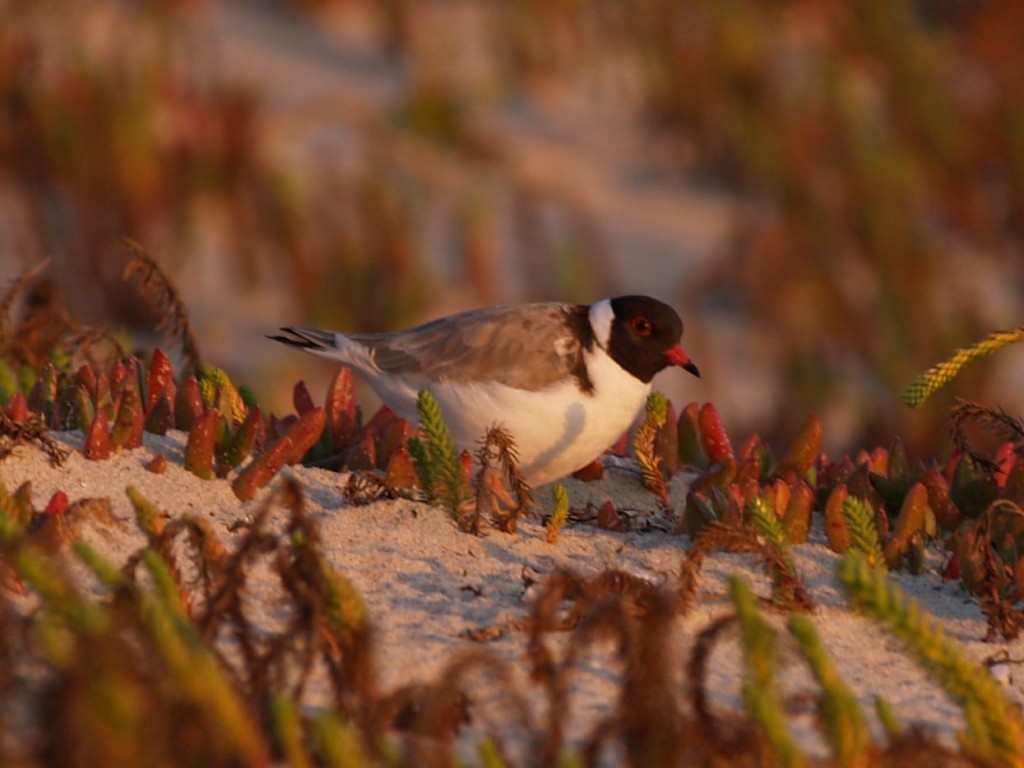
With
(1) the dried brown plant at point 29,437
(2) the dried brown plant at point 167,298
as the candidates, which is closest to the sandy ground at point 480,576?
(1) the dried brown plant at point 29,437

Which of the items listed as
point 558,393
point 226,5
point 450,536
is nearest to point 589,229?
point 226,5

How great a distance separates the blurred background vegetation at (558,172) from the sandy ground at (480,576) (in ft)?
17.3

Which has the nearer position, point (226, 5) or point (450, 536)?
point (450, 536)

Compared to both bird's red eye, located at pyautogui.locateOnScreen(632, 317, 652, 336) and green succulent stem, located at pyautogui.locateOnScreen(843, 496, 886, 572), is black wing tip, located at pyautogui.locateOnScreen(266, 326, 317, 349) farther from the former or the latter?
green succulent stem, located at pyautogui.locateOnScreen(843, 496, 886, 572)

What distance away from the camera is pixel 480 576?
3832 mm

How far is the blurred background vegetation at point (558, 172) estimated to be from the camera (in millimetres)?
9883

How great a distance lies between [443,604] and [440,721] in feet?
3.07

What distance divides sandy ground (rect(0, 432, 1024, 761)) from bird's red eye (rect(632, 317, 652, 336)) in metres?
1.01

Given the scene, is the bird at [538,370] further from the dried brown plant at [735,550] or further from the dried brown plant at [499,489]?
the dried brown plant at [735,550]

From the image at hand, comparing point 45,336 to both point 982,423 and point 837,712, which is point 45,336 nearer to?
point 982,423

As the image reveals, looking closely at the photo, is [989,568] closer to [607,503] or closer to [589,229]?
[607,503]

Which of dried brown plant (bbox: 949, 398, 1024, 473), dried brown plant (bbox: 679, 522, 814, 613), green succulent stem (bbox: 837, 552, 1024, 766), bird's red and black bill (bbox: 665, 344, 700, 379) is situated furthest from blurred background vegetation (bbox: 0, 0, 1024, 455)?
green succulent stem (bbox: 837, 552, 1024, 766)

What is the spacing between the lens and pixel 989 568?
3.79 meters

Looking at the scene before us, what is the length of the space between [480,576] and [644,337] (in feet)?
4.94
